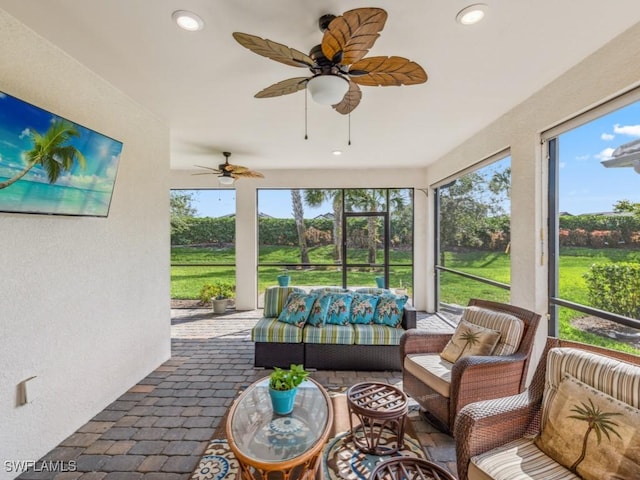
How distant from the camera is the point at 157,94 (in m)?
2.80

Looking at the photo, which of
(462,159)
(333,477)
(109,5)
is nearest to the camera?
(109,5)

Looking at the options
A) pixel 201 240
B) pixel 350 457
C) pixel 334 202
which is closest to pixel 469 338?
pixel 350 457

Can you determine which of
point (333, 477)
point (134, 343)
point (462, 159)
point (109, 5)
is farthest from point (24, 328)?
point (462, 159)

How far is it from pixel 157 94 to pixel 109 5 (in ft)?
3.84

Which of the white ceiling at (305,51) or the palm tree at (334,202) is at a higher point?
the white ceiling at (305,51)

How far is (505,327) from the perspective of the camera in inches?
90.2

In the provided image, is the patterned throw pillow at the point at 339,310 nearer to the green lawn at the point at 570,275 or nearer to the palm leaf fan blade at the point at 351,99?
the green lawn at the point at 570,275

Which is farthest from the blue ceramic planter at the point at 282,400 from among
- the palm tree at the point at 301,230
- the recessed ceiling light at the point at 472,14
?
the palm tree at the point at 301,230

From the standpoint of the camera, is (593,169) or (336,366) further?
(336,366)

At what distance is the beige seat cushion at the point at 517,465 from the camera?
4.30 ft

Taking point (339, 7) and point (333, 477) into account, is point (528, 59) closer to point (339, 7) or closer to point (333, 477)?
point (339, 7)

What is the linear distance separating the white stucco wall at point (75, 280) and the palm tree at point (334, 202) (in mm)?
3256

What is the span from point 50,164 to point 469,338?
10.8 ft

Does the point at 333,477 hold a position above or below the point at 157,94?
below
